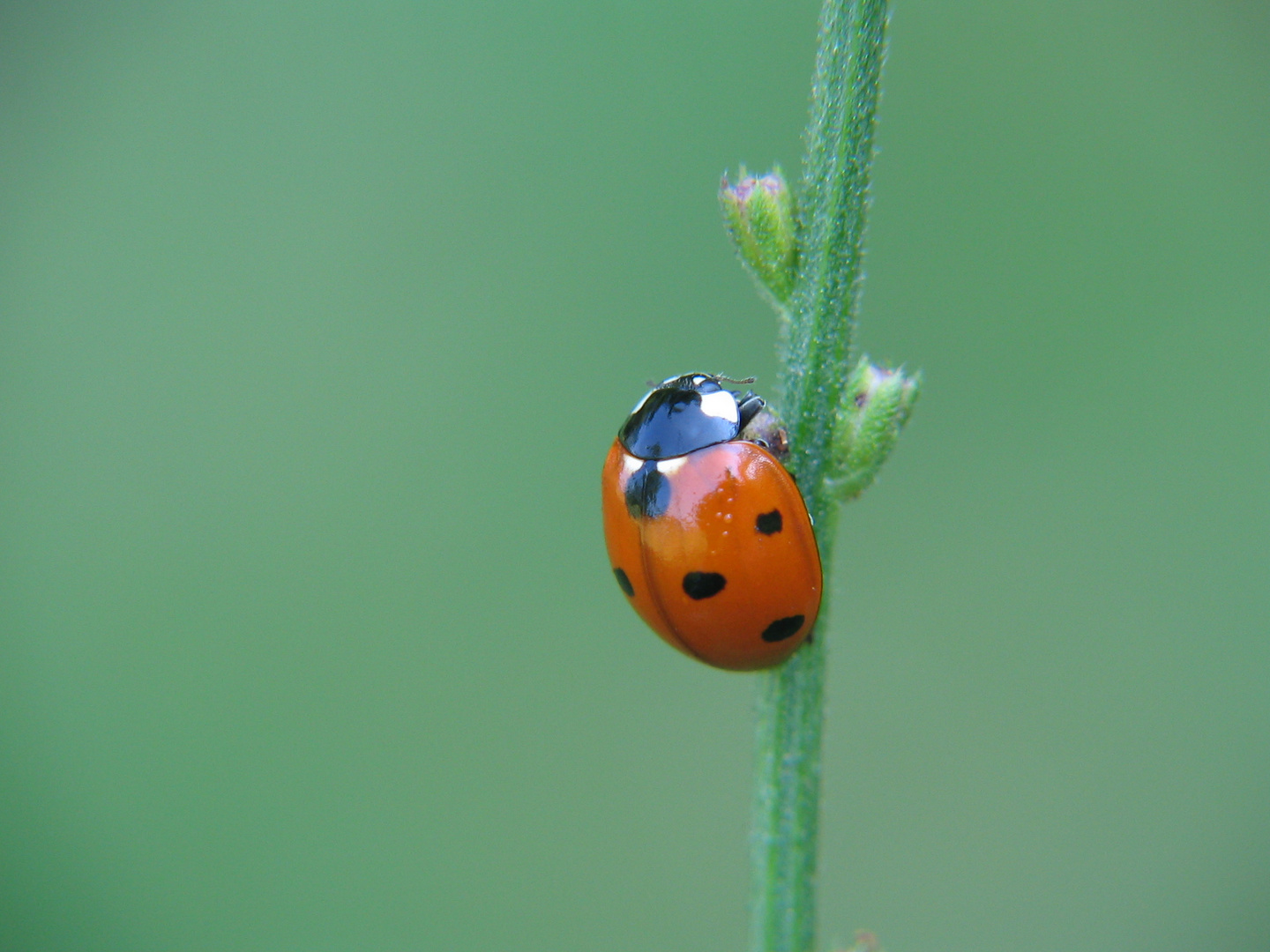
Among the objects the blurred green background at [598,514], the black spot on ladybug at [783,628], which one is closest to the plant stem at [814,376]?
the black spot on ladybug at [783,628]

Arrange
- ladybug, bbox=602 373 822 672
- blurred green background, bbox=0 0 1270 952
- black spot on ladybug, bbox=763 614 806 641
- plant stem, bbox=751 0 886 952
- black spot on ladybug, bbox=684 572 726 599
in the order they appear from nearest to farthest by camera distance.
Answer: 1. plant stem, bbox=751 0 886 952
2. black spot on ladybug, bbox=763 614 806 641
3. ladybug, bbox=602 373 822 672
4. black spot on ladybug, bbox=684 572 726 599
5. blurred green background, bbox=0 0 1270 952

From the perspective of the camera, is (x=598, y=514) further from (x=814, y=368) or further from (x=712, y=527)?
(x=814, y=368)

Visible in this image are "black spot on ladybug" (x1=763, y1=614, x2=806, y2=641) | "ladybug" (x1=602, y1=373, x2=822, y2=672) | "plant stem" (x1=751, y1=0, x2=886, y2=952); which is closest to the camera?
"plant stem" (x1=751, y1=0, x2=886, y2=952)

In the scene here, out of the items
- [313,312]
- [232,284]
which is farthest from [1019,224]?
[232,284]

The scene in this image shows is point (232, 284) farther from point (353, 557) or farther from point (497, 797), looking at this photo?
point (497, 797)

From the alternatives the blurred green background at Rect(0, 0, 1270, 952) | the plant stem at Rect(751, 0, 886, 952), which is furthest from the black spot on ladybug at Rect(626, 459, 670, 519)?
the blurred green background at Rect(0, 0, 1270, 952)

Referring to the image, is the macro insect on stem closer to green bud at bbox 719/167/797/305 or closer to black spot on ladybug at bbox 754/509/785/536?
green bud at bbox 719/167/797/305
